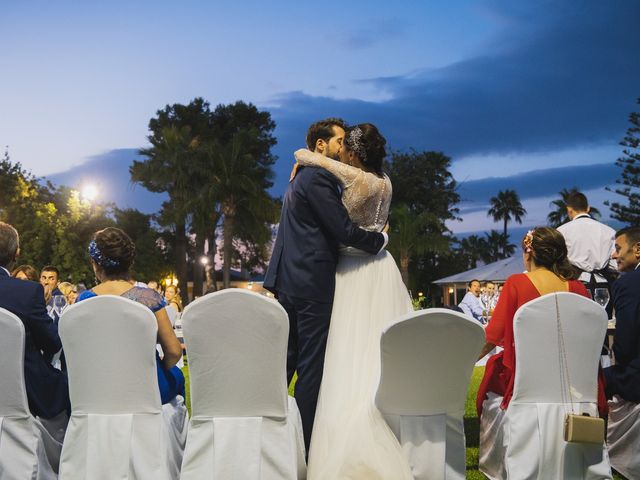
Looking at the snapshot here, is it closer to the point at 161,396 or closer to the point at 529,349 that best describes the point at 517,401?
the point at 529,349

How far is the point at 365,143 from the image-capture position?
4113 millimetres

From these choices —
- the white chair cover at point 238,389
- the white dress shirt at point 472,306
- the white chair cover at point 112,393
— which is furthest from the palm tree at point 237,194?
the white chair cover at point 238,389

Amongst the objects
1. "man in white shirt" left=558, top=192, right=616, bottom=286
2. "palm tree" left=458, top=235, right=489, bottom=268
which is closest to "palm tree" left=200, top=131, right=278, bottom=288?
"man in white shirt" left=558, top=192, right=616, bottom=286

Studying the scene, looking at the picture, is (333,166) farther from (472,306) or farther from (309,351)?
(472,306)

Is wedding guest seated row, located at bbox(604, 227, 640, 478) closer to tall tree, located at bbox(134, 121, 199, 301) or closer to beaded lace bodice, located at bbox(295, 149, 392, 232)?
beaded lace bodice, located at bbox(295, 149, 392, 232)

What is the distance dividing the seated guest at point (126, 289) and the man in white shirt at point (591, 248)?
4171 mm

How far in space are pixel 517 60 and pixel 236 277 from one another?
67002 mm

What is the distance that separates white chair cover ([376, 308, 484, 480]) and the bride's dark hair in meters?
1.37

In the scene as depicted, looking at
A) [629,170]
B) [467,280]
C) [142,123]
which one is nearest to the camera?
[629,170]

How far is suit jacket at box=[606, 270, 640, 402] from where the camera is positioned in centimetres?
396

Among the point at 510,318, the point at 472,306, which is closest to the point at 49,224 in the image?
the point at 472,306

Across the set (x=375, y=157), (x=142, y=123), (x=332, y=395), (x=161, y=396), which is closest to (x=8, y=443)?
(x=161, y=396)

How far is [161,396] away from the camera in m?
3.65

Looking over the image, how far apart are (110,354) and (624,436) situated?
2951 mm
